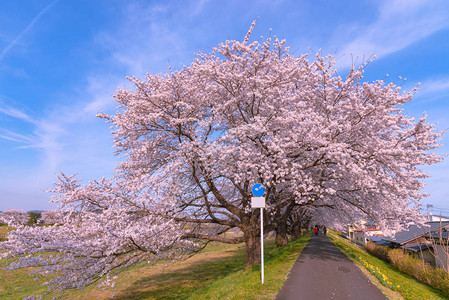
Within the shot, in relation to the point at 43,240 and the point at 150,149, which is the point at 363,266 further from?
the point at 43,240

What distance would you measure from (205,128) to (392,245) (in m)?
35.0

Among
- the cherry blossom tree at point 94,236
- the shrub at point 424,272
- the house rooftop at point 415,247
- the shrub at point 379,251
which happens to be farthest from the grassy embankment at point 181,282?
the shrub at point 379,251

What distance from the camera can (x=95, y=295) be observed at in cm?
1739

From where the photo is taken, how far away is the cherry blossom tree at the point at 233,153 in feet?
35.4

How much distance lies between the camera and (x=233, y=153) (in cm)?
1230

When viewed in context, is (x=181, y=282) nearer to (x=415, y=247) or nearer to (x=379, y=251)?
(x=415, y=247)

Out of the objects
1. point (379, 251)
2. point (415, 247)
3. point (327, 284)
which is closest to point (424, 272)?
point (327, 284)

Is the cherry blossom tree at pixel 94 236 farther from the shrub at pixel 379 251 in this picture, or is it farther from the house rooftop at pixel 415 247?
the shrub at pixel 379 251

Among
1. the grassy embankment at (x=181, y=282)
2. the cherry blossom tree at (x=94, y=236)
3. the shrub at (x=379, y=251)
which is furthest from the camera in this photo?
the shrub at (x=379, y=251)

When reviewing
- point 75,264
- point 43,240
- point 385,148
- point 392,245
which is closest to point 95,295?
point 75,264

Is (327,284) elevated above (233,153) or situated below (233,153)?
below

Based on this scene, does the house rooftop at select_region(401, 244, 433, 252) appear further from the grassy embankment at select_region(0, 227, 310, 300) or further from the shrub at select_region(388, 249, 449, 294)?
the grassy embankment at select_region(0, 227, 310, 300)

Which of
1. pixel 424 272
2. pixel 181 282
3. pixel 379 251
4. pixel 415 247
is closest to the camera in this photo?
pixel 424 272

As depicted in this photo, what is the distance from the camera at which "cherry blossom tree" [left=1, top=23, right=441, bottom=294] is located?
425 inches
